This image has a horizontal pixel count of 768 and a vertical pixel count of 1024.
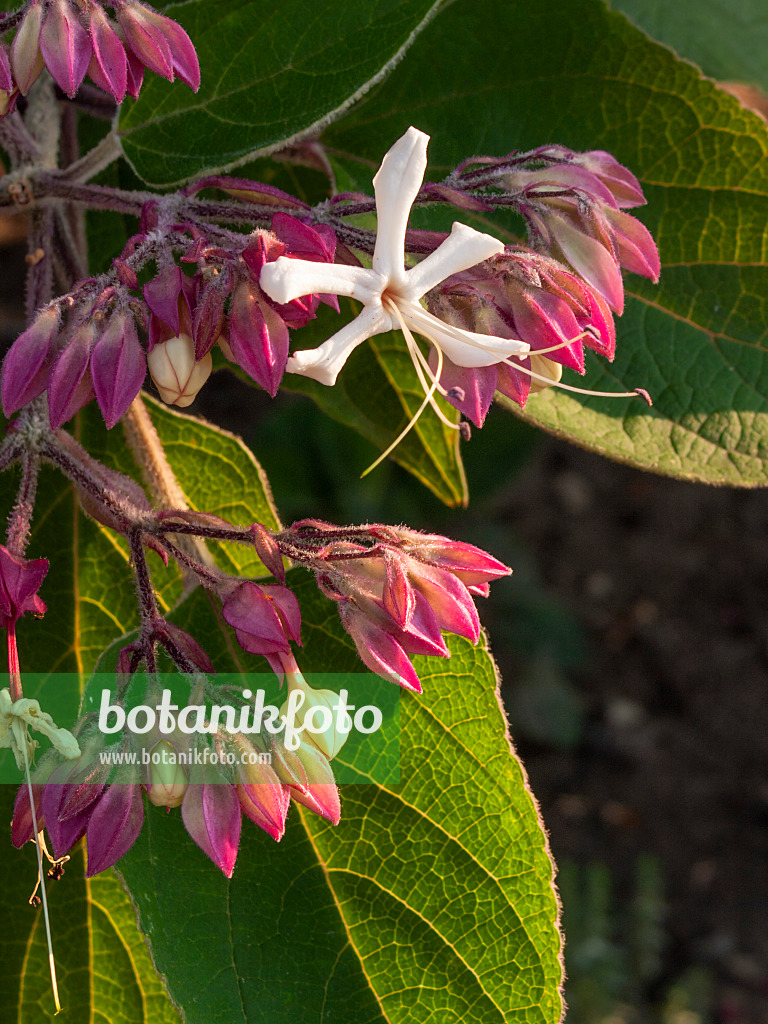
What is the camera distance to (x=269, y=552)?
883mm

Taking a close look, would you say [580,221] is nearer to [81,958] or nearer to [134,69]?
[134,69]

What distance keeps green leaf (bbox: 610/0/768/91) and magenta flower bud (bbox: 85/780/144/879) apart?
1337 millimetres

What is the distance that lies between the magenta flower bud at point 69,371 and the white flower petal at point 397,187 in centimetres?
25

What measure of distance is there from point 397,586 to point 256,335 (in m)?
0.23

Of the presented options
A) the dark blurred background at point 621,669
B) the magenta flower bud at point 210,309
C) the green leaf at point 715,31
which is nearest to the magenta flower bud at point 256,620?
the magenta flower bud at point 210,309

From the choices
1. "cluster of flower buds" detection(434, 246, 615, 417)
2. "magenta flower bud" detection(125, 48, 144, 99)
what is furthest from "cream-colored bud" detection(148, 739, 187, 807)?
"magenta flower bud" detection(125, 48, 144, 99)

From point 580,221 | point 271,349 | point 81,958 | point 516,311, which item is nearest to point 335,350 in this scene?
point 271,349

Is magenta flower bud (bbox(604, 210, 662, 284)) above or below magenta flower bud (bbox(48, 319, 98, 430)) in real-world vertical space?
above

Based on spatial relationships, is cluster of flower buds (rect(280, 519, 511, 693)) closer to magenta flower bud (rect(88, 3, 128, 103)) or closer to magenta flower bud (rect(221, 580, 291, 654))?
magenta flower bud (rect(221, 580, 291, 654))

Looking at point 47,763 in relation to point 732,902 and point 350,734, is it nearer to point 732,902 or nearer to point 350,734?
point 350,734

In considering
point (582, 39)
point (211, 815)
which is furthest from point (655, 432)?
point (211, 815)

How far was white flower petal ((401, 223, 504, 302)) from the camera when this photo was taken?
2.77 ft

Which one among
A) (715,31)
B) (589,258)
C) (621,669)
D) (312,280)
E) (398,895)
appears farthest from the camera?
(621,669)

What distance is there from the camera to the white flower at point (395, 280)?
32.3 inches
